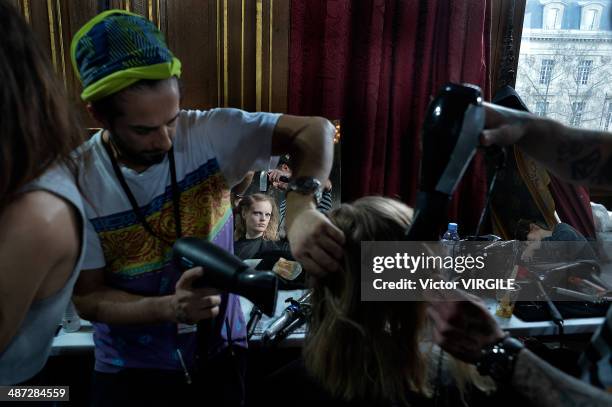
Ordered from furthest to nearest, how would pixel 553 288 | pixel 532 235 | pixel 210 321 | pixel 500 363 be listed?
1. pixel 532 235
2. pixel 553 288
3. pixel 210 321
4. pixel 500 363

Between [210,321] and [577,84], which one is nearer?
[210,321]

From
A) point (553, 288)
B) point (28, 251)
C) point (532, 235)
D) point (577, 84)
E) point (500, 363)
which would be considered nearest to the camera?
point (28, 251)

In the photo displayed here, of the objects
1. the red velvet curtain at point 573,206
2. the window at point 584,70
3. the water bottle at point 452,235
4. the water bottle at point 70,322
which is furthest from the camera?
the window at point 584,70

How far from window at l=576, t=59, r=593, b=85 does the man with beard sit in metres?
2.24

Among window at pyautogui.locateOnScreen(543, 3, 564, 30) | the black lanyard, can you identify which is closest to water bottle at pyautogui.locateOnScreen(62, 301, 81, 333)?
the black lanyard

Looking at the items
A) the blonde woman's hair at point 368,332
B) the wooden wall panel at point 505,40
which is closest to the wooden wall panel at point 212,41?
the wooden wall panel at point 505,40

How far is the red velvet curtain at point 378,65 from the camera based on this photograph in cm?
211

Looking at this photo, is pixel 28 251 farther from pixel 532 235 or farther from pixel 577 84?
pixel 577 84

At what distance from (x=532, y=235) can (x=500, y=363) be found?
4.85 feet

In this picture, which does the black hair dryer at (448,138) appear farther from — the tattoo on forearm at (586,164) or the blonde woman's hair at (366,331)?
the tattoo on forearm at (586,164)

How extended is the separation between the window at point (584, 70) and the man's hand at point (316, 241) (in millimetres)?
2474

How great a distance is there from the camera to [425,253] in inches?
37.3

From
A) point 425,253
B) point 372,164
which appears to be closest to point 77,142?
point 425,253

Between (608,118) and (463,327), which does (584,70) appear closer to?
(608,118)
